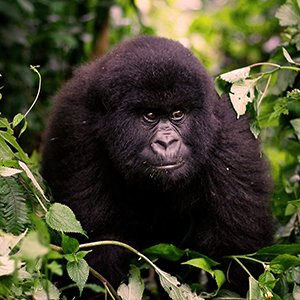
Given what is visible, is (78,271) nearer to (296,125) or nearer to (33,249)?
(33,249)

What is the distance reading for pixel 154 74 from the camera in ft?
9.50

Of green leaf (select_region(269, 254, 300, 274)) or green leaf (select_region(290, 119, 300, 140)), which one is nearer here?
green leaf (select_region(269, 254, 300, 274))

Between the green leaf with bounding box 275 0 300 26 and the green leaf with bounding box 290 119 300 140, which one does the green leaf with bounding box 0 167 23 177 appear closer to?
the green leaf with bounding box 290 119 300 140

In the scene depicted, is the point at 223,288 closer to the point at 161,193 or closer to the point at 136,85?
the point at 161,193

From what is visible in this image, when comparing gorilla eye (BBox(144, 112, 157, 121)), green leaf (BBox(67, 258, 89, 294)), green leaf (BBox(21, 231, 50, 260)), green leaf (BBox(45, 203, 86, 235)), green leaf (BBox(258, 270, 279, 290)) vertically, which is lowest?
green leaf (BBox(258, 270, 279, 290))

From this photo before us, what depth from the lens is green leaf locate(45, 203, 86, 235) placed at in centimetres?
213

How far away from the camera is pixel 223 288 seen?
3172mm

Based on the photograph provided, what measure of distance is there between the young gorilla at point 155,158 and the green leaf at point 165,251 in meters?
0.24

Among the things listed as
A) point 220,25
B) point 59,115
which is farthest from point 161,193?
point 220,25

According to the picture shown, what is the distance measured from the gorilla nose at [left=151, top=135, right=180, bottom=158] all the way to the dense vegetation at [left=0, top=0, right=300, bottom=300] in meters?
0.49

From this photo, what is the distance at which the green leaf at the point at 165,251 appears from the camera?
9.32ft

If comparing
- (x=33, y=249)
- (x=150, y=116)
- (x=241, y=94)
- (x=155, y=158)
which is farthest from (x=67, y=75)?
(x=33, y=249)

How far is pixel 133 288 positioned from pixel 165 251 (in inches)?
18.4

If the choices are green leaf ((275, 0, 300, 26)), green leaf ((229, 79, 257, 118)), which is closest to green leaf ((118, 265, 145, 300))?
green leaf ((229, 79, 257, 118))
